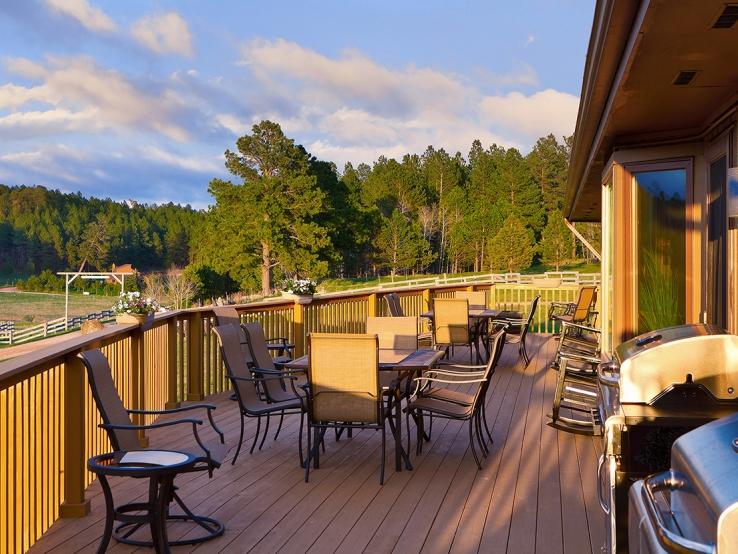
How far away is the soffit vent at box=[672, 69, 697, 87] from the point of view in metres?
3.81

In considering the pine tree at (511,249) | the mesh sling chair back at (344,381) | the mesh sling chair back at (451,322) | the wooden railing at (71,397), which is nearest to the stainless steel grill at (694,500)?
the wooden railing at (71,397)

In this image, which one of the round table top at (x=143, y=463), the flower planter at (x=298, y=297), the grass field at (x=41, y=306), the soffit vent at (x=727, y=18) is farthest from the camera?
the grass field at (x=41, y=306)

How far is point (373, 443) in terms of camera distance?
5.95 m

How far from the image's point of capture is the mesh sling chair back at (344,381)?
4824 millimetres

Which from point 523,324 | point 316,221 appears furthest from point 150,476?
point 316,221

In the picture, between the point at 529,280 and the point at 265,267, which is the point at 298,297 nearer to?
the point at 529,280

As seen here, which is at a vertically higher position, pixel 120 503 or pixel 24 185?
pixel 24 185

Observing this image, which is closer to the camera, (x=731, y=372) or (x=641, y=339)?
(x=731, y=372)

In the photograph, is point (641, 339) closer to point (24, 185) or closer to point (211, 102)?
point (211, 102)

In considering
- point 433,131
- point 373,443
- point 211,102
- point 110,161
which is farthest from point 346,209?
point 110,161

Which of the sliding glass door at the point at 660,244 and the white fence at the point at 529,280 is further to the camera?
the white fence at the point at 529,280

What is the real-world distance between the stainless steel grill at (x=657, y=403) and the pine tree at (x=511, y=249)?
46.5m

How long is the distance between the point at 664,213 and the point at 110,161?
94.3m

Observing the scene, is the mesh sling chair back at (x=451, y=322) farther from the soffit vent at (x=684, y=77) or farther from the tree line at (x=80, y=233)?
the tree line at (x=80, y=233)
